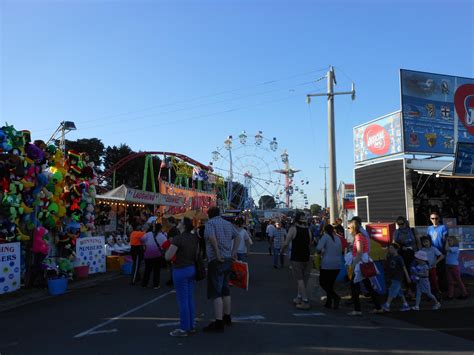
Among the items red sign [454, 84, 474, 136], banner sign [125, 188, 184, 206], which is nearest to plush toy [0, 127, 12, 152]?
banner sign [125, 188, 184, 206]

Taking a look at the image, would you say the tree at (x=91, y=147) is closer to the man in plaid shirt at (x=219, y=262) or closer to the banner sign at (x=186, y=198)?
the banner sign at (x=186, y=198)

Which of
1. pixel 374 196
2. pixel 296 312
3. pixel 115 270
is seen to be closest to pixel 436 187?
pixel 374 196

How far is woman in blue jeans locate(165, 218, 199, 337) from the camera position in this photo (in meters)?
6.16

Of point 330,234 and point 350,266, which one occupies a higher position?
point 330,234

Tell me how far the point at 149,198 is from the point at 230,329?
17568mm

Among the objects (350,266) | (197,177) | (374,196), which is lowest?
(350,266)

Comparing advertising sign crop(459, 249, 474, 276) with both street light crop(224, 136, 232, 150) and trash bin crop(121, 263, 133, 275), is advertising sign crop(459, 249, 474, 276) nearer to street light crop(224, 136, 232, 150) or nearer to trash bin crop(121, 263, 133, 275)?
trash bin crop(121, 263, 133, 275)

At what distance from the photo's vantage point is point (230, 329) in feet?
21.5

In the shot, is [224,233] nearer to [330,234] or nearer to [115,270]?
[330,234]

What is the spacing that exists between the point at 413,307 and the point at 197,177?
111 ft

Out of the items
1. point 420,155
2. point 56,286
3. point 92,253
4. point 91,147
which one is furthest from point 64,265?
point 91,147

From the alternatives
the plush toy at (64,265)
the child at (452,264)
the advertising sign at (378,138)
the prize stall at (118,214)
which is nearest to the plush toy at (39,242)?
the plush toy at (64,265)

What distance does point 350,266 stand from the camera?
8.55 metres

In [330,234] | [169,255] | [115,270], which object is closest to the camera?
[169,255]
